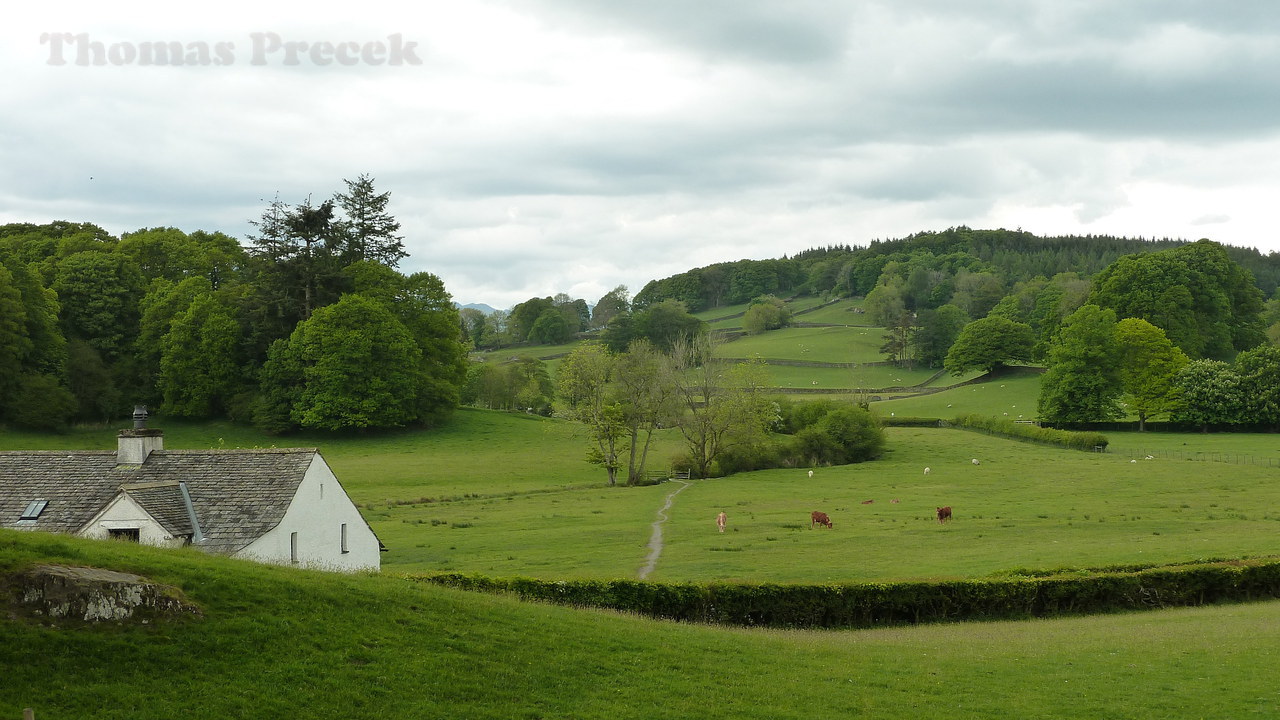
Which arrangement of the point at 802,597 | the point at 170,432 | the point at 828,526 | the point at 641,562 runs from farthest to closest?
the point at 170,432
the point at 828,526
the point at 641,562
the point at 802,597

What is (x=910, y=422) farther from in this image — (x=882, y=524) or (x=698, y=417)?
(x=882, y=524)

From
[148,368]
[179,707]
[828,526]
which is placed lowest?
[828,526]

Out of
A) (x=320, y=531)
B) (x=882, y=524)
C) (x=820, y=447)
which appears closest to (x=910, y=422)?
(x=820, y=447)

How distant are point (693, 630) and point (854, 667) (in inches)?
150

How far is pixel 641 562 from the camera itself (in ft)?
113

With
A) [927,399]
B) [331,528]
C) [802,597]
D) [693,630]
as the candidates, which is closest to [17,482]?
[331,528]

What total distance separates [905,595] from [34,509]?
2371cm

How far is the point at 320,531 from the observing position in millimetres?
28625

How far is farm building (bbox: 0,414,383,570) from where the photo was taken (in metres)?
25.1

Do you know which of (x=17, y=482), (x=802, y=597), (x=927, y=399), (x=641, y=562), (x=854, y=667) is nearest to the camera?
(x=854, y=667)

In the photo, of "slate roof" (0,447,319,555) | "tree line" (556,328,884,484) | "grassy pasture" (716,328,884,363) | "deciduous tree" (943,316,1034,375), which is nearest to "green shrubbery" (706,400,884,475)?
"tree line" (556,328,884,484)

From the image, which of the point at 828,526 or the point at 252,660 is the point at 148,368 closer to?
the point at 828,526

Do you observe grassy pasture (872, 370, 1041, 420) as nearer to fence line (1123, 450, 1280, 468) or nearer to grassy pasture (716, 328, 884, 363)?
fence line (1123, 450, 1280, 468)

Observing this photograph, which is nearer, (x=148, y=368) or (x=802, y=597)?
(x=802, y=597)
